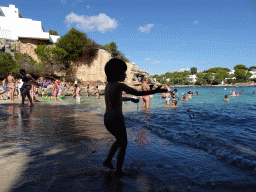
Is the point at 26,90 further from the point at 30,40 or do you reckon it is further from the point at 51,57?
the point at 30,40

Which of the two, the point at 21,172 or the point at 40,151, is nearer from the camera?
the point at 21,172

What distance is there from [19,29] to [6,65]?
1235 centimetres

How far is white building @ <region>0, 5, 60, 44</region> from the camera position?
36.8 metres

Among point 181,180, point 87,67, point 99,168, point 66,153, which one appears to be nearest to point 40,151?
point 66,153

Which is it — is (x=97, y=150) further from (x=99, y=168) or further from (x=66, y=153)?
(x=99, y=168)

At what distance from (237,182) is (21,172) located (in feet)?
9.41

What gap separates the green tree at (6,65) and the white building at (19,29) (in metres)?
8.91

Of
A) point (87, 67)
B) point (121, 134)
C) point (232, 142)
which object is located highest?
point (87, 67)

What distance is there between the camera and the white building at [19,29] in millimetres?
36844

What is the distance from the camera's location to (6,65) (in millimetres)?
29578

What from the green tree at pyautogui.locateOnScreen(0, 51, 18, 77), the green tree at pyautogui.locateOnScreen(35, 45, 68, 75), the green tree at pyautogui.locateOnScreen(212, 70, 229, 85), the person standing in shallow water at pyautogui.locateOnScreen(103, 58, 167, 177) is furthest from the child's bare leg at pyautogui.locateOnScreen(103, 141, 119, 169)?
the green tree at pyautogui.locateOnScreen(212, 70, 229, 85)

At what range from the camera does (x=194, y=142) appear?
4156 mm

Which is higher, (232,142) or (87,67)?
(87,67)

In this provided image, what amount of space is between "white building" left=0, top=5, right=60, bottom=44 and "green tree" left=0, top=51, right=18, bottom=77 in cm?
891
